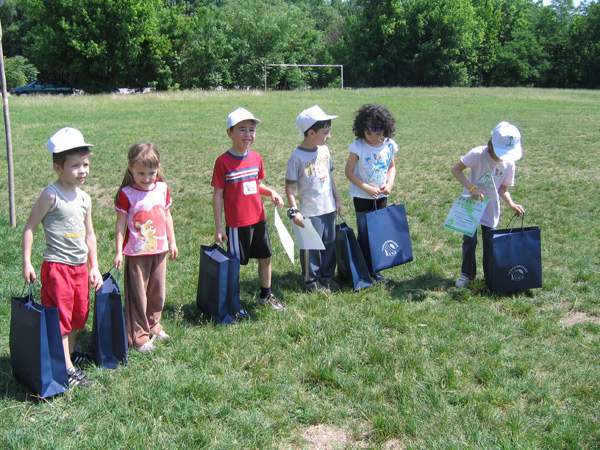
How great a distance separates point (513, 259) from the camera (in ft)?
15.7

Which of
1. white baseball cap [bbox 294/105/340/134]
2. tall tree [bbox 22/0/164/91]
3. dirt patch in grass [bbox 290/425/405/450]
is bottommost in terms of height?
dirt patch in grass [bbox 290/425/405/450]

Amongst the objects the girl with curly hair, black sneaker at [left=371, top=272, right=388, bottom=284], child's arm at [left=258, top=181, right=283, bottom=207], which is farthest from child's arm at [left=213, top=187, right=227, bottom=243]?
black sneaker at [left=371, top=272, right=388, bottom=284]

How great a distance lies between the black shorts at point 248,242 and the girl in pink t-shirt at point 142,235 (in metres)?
0.59

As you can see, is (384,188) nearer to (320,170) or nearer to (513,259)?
(320,170)

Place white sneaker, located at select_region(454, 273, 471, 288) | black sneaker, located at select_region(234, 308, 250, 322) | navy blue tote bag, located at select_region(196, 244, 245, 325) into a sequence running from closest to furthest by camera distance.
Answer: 1. navy blue tote bag, located at select_region(196, 244, 245, 325)
2. black sneaker, located at select_region(234, 308, 250, 322)
3. white sneaker, located at select_region(454, 273, 471, 288)

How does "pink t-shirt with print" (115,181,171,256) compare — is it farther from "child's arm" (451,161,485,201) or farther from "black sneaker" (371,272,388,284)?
"child's arm" (451,161,485,201)

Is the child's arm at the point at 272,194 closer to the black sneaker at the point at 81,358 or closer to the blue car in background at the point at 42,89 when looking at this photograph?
the black sneaker at the point at 81,358

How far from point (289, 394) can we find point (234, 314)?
3.67ft

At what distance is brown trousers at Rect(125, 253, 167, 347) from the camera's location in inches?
149

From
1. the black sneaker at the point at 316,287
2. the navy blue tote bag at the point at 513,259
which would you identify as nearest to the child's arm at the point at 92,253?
the black sneaker at the point at 316,287

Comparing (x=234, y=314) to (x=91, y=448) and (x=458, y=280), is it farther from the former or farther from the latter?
(x=458, y=280)

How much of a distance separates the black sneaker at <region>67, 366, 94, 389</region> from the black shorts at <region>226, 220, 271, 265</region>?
4.97ft

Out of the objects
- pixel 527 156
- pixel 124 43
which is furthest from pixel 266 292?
pixel 124 43

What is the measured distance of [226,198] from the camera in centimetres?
434
